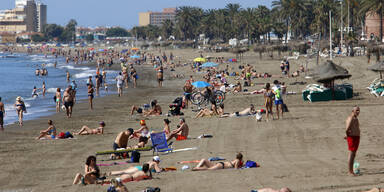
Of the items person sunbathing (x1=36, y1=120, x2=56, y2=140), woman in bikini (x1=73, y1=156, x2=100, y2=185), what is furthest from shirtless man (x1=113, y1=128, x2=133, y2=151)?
person sunbathing (x1=36, y1=120, x2=56, y2=140)

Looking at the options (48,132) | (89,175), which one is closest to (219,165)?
(89,175)

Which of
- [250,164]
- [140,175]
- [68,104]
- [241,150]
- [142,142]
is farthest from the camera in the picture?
[68,104]

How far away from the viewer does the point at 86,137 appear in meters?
17.2

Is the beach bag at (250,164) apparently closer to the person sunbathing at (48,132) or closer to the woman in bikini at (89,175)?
the woman in bikini at (89,175)

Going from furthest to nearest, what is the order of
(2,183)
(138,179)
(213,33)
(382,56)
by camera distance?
(213,33) < (382,56) < (2,183) < (138,179)

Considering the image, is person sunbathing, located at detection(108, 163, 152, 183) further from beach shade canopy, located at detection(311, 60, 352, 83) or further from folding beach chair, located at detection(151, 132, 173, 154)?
beach shade canopy, located at detection(311, 60, 352, 83)

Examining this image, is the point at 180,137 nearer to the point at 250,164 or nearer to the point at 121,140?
the point at 121,140

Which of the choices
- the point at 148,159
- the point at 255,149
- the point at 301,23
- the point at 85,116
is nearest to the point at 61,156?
the point at 148,159

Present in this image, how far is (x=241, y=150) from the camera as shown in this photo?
13250 mm

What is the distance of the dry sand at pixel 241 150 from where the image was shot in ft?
32.3

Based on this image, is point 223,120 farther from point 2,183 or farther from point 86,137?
point 2,183

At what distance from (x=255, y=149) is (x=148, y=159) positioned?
268 centimetres

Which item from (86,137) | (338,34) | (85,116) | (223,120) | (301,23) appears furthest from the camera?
(301,23)

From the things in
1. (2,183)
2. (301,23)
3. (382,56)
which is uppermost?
(301,23)
